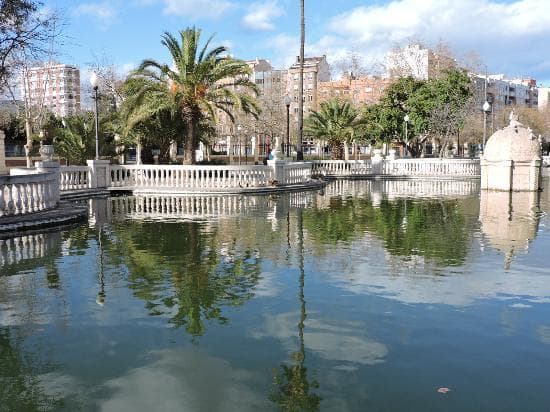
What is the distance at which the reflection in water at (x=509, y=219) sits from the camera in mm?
11341

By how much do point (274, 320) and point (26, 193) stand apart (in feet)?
33.8

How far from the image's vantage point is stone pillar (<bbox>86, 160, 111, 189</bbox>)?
2384cm

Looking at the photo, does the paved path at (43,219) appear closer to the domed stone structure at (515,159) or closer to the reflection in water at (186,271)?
the reflection in water at (186,271)

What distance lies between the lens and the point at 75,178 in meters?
23.3

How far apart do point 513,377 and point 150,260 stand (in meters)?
6.50

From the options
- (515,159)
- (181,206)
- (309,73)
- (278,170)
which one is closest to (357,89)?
(309,73)

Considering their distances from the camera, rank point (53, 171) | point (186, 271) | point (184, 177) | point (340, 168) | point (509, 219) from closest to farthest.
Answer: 1. point (186, 271)
2. point (509, 219)
3. point (53, 171)
4. point (184, 177)
5. point (340, 168)

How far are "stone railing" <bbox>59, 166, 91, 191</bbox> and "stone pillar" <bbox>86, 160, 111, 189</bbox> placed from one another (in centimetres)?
19

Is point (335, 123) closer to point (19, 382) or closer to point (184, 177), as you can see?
point (184, 177)

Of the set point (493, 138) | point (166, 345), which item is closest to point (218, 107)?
point (493, 138)

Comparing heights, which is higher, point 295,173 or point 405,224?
point 295,173

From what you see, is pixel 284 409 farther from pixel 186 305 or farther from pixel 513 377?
pixel 186 305

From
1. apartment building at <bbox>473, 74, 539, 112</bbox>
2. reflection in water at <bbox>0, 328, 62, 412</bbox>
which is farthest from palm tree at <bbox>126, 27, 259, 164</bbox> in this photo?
apartment building at <bbox>473, 74, 539, 112</bbox>

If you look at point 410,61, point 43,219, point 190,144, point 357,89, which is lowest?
point 43,219
